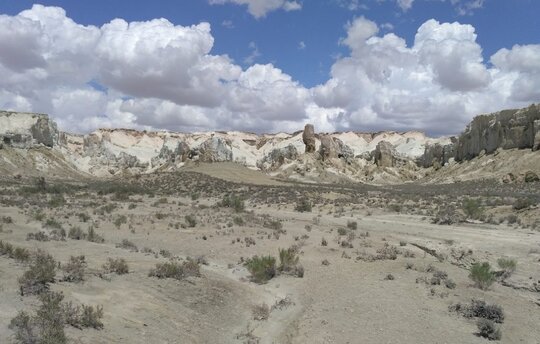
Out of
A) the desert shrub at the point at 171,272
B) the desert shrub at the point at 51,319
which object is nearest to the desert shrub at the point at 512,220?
the desert shrub at the point at 171,272

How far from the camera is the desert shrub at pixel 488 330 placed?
404 inches

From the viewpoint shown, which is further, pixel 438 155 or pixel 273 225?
pixel 438 155

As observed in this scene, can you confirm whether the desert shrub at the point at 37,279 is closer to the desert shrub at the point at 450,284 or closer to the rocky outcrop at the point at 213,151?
the desert shrub at the point at 450,284

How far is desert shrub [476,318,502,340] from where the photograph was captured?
10250 mm

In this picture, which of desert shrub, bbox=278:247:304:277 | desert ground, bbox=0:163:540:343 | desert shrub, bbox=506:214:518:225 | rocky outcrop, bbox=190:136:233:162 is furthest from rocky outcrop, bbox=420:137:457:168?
desert shrub, bbox=278:247:304:277

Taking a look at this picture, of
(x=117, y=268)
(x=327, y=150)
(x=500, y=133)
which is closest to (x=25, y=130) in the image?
(x=327, y=150)

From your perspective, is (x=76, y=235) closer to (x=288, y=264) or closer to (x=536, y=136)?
(x=288, y=264)

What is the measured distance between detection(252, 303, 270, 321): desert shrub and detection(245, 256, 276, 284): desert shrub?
8.39 feet

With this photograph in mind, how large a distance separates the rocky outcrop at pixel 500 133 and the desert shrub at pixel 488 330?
8221 centimetres

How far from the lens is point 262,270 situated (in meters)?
14.6

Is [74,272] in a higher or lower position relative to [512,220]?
lower

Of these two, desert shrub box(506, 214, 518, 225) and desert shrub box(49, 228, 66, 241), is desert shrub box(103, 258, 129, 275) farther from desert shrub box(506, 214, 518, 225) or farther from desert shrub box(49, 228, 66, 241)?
desert shrub box(506, 214, 518, 225)

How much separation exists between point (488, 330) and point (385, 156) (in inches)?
4820

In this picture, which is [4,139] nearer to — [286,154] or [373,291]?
[286,154]
